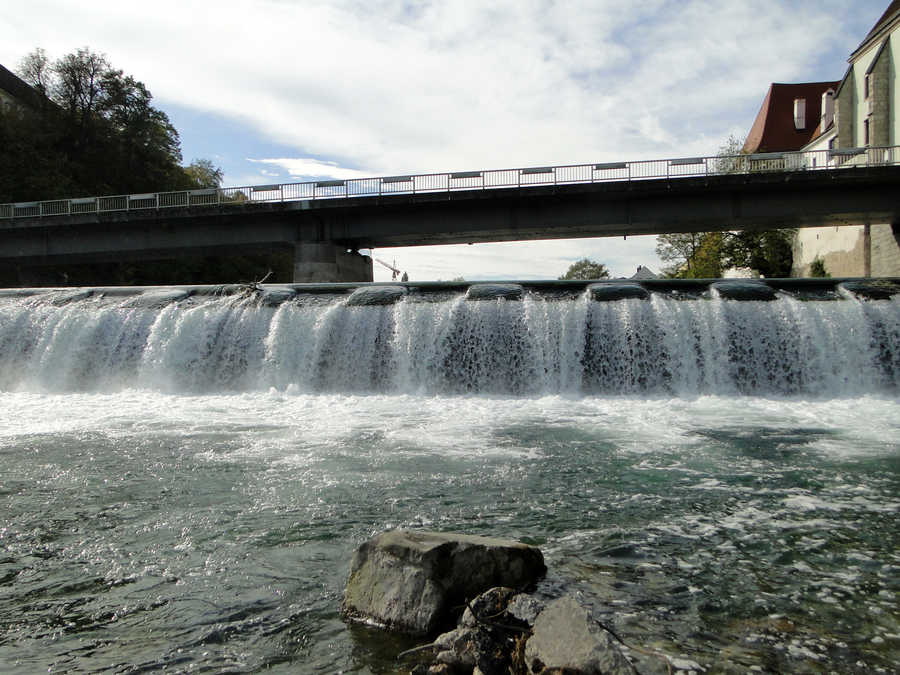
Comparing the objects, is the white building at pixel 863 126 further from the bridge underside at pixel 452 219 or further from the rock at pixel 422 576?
Answer: the rock at pixel 422 576

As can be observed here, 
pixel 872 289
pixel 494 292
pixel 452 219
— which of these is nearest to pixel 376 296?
pixel 494 292

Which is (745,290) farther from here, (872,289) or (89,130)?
(89,130)

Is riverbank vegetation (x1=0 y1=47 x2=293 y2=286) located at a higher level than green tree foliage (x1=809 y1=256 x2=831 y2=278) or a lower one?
higher

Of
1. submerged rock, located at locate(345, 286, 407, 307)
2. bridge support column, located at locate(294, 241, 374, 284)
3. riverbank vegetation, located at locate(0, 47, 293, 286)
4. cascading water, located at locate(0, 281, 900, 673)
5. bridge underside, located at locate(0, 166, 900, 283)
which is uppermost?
riverbank vegetation, located at locate(0, 47, 293, 286)

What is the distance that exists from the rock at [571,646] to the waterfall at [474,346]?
11360 millimetres

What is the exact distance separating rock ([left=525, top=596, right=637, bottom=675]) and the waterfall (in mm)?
11360

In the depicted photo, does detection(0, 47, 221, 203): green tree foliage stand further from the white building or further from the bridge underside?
the white building

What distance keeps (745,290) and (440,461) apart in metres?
11.2

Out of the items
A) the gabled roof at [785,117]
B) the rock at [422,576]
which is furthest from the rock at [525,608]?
the gabled roof at [785,117]

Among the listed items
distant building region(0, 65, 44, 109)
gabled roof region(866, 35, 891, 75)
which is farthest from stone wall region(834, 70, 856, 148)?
distant building region(0, 65, 44, 109)

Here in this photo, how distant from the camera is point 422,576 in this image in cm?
384

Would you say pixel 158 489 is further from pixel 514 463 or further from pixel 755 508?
pixel 755 508

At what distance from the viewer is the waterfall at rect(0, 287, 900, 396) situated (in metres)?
14.2

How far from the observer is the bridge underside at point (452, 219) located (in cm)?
2505
